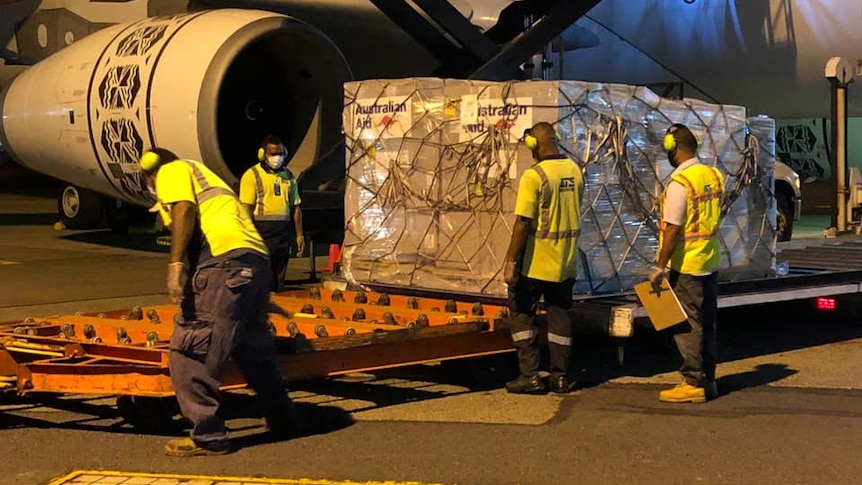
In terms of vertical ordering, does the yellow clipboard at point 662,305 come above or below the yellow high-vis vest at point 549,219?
below

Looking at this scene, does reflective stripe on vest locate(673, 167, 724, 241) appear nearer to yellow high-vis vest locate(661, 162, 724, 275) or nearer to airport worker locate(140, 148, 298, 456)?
yellow high-vis vest locate(661, 162, 724, 275)

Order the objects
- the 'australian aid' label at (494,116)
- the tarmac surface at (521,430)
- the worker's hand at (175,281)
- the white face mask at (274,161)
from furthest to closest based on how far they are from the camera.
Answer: the white face mask at (274,161) < the 'australian aid' label at (494,116) < the worker's hand at (175,281) < the tarmac surface at (521,430)

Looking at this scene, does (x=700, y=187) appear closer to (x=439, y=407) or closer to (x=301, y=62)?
(x=439, y=407)

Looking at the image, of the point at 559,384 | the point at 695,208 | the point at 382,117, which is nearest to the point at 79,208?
the point at 382,117

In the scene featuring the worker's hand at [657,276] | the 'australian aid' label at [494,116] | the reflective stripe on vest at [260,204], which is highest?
the 'australian aid' label at [494,116]

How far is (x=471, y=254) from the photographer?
22.4ft

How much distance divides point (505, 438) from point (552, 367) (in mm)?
1059

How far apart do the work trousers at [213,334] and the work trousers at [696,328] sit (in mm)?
2379

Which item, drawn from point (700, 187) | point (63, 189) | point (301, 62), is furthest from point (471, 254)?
point (63, 189)

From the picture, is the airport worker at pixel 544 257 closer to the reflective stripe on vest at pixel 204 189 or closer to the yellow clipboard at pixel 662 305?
the yellow clipboard at pixel 662 305

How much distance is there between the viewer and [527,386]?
19.6ft

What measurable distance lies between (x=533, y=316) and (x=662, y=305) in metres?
0.74

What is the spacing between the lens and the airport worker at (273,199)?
7.67 m

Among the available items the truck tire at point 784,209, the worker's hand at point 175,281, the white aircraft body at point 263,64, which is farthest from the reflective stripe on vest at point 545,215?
the truck tire at point 784,209
